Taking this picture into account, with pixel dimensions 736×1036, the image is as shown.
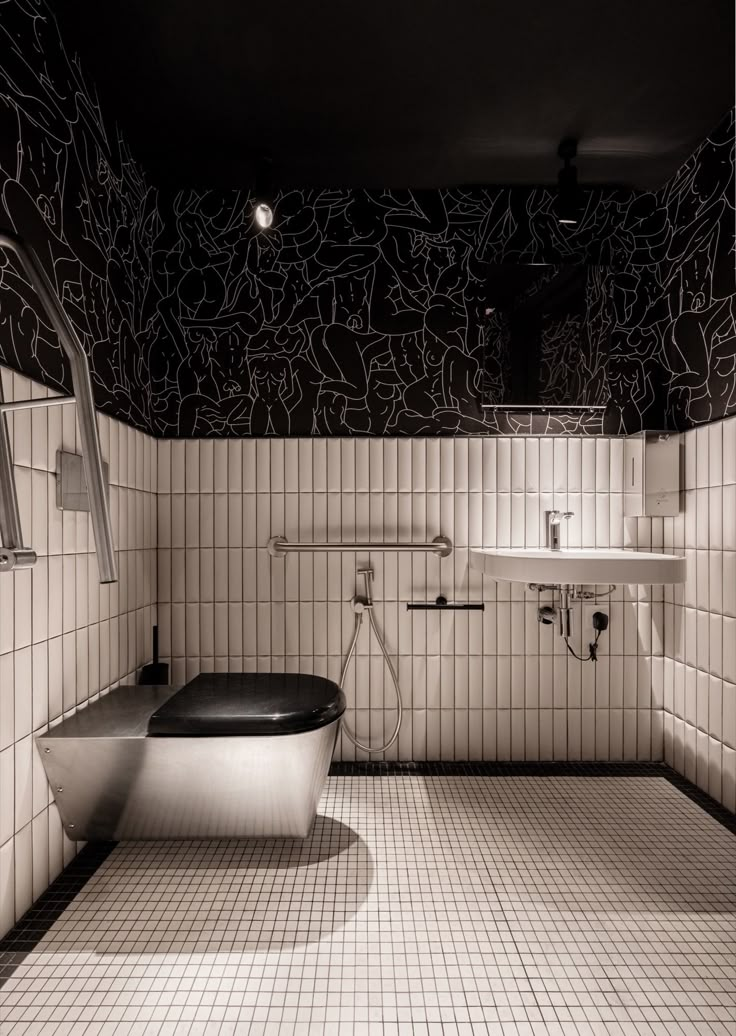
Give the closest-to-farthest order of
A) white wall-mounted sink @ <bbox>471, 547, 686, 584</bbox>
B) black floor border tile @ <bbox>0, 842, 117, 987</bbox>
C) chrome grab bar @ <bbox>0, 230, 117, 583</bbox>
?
chrome grab bar @ <bbox>0, 230, 117, 583</bbox>, black floor border tile @ <bbox>0, 842, 117, 987</bbox>, white wall-mounted sink @ <bbox>471, 547, 686, 584</bbox>

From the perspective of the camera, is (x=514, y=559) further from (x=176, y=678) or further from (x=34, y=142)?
(x=34, y=142)

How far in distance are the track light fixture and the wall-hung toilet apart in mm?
1723

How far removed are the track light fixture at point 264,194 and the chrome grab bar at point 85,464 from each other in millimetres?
1500

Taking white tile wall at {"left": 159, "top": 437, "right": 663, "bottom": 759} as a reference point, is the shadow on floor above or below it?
below

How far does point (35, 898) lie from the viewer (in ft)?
5.10

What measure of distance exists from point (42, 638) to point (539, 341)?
2057mm

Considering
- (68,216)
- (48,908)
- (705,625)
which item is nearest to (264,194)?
(68,216)

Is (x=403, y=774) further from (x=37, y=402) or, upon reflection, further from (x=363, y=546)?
(x=37, y=402)

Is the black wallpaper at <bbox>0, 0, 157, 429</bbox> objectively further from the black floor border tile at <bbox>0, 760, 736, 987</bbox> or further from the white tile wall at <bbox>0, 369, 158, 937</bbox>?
the black floor border tile at <bbox>0, 760, 736, 987</bbox>

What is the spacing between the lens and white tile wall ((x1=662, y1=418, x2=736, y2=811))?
2.03 metres

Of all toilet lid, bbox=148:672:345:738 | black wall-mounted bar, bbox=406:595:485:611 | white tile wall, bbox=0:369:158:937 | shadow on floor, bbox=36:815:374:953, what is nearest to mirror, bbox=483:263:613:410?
black wall-mounted bar, bbox=406:595:485:611

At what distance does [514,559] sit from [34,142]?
1.78 m

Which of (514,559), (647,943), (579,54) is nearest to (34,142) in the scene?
(579,54)

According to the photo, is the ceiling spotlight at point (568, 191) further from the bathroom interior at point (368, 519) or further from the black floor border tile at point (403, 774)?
the black floor border tile at point (403, 774)
